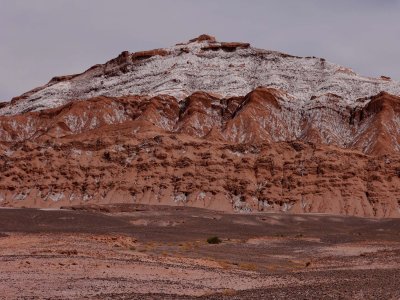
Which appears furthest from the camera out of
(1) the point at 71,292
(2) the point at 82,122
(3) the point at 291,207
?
(2) the point at 82,122

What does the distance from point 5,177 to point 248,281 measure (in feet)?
307

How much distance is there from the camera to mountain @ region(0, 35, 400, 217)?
104500 mm

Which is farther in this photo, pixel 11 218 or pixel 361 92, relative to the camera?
pixel 361 92

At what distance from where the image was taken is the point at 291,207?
10206cm

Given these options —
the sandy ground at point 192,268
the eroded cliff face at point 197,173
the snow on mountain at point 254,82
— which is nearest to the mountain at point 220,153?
the eroded cliff face at point 197,173

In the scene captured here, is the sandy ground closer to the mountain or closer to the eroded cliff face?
the eroded cliff face

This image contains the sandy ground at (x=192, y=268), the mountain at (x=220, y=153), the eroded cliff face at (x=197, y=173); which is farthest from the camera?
the mountain at (x=220, y=153)

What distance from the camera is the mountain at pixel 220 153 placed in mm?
104500

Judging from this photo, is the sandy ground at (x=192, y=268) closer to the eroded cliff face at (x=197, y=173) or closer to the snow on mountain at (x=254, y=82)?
the eroded cliff face at (x=197, y=173)

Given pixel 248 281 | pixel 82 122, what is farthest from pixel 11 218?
pixel 82 122

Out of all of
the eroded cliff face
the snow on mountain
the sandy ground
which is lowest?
the sandy ground

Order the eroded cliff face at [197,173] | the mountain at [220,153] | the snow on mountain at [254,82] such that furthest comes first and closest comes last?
the snow on mountain at [254,82] → the mountain at [220,153] → the eroded cliff face at [197,173]

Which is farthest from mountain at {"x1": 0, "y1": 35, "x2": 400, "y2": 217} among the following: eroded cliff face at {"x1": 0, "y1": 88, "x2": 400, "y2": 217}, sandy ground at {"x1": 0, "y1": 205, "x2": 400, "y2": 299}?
sandy ground at {"x1": 0, "y1": 205, "x2": 400, "y2": 299}

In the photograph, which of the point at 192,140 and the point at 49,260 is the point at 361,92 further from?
the point at 49,260
